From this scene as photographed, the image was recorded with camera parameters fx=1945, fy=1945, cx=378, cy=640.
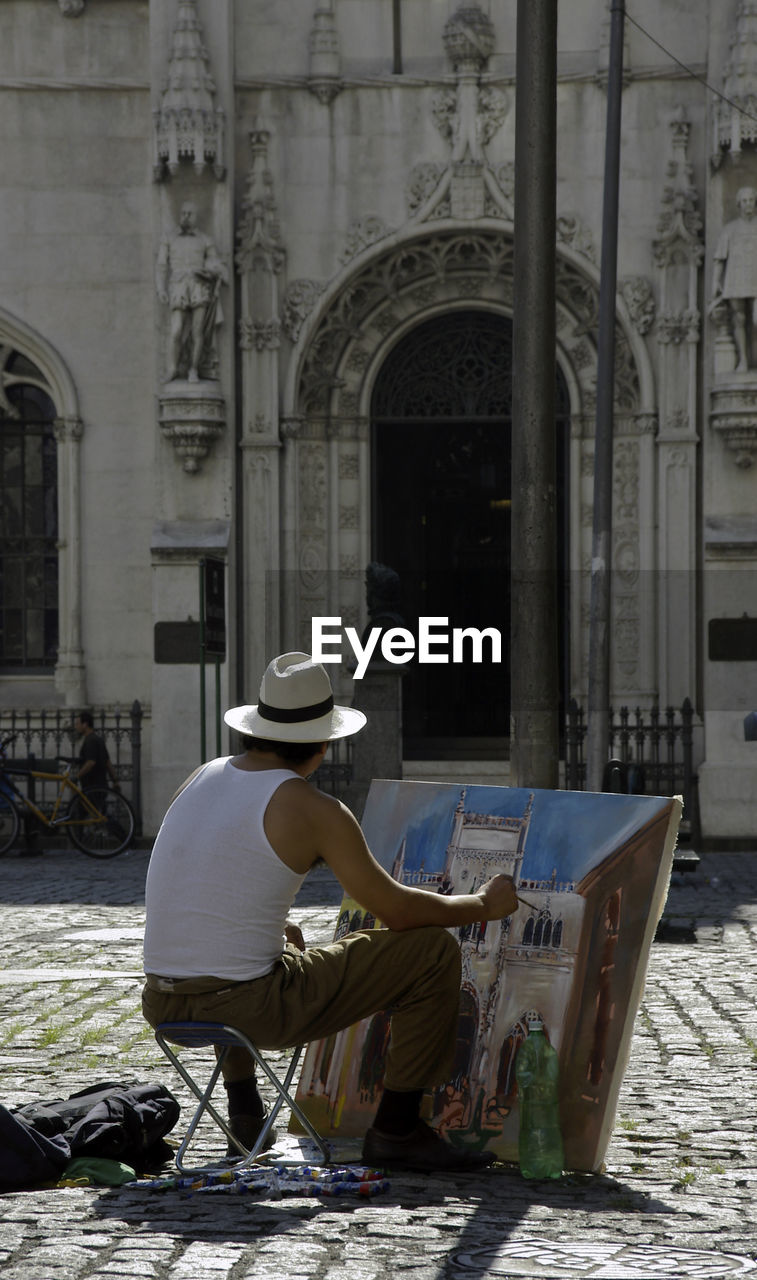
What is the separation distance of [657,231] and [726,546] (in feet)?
12.3

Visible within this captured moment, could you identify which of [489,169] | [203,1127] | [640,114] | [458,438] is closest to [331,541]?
[458,438]

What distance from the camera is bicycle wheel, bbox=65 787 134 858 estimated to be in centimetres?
2122

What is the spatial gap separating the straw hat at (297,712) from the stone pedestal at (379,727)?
47.4 feet

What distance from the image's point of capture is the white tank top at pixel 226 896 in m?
5.77

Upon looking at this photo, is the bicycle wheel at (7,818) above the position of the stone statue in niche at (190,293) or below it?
below

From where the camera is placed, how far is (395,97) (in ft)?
74.3

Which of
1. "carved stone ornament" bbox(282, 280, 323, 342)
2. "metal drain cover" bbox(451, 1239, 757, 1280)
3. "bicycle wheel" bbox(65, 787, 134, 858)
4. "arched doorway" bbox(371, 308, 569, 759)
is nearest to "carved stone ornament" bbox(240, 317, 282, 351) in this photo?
"carved stone ornament" bbox(282, 280, 323, 342)

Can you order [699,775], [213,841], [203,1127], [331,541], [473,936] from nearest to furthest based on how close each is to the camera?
1. [213,841]
2. [473,936]
3. [203,1127]
4. [699,775]
5. [331,541]

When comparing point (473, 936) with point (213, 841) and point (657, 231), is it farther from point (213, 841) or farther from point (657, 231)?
point (657, 231)

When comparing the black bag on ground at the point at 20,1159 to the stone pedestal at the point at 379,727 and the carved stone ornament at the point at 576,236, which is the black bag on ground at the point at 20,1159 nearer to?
the stone pedestal at the point at 379,727

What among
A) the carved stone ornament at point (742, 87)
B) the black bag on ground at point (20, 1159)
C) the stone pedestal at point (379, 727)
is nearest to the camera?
the black bag on ground at point (20, 1159)

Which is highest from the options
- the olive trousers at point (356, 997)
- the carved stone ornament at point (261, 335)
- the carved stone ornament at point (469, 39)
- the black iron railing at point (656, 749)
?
the carved stone ornament at point (469, 39)

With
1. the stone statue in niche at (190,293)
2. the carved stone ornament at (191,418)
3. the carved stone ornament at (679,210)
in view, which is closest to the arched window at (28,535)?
the carved stone ornament at (191,418)

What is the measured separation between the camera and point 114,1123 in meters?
5.94
